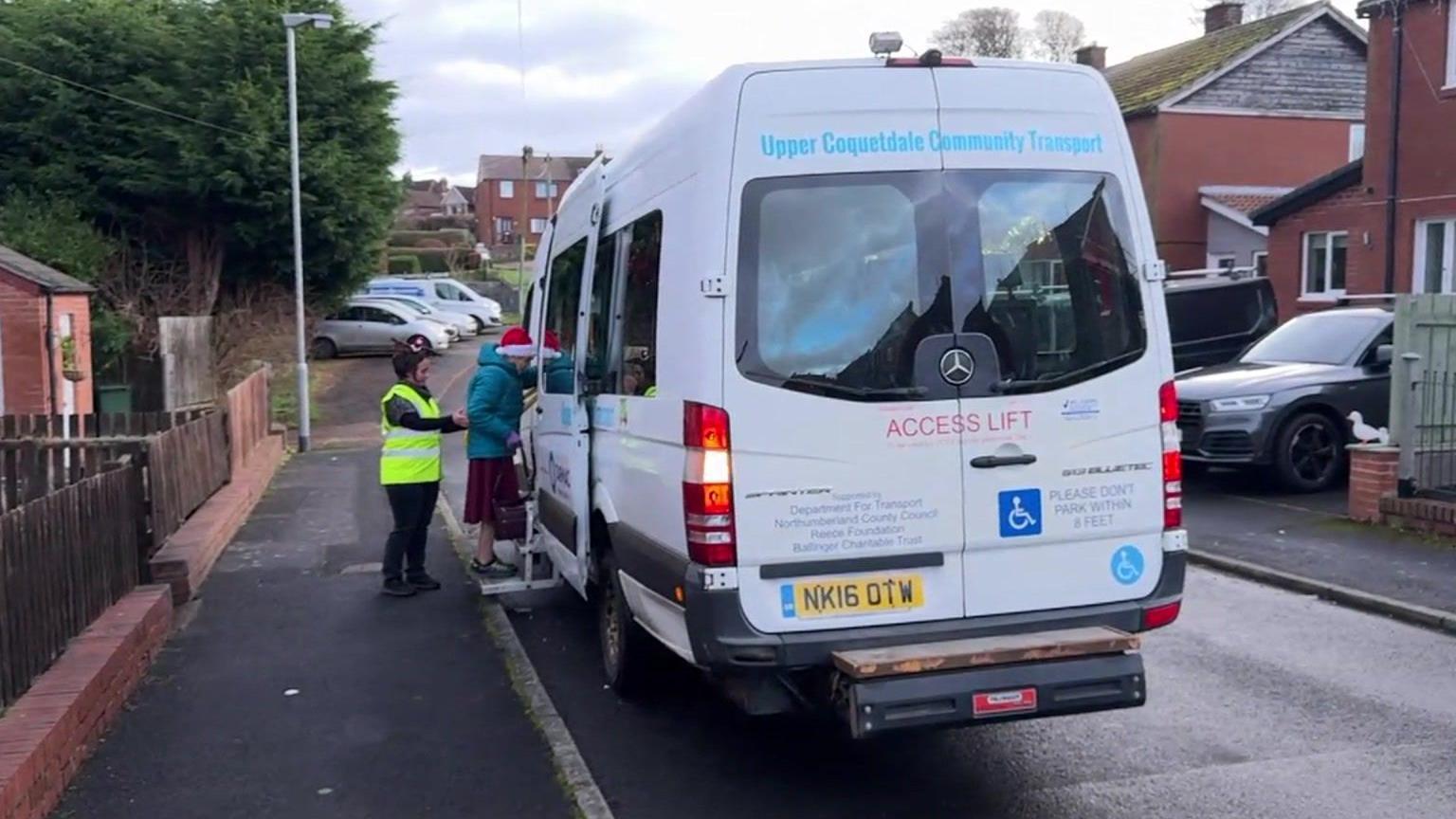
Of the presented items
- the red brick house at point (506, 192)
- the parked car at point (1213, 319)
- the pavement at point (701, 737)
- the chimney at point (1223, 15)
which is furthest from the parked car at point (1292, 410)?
the red brick house at point (506, 192)

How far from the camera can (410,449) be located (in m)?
9.23

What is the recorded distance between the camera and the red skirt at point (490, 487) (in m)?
9.59

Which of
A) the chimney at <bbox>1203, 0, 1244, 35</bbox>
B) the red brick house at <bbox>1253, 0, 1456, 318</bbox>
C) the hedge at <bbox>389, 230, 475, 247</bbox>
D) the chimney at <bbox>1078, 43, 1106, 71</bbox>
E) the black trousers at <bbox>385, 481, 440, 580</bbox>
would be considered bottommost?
the black trousers at <bbox>385, 481, 440, 580</bbox>

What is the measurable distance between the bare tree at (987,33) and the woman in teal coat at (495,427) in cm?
5799

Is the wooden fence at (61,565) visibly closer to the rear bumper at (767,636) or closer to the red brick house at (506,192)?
the rear bumper at (767,636)

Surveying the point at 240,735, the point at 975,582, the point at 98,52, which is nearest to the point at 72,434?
the point at 240,735

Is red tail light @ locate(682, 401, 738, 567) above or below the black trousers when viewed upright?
above

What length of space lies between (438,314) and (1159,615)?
3720 centimetres

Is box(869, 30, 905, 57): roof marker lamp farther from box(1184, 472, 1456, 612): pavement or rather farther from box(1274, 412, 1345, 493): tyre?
box(1274, 412, 1345, 493): tyre

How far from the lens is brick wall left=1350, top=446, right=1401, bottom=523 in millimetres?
10820

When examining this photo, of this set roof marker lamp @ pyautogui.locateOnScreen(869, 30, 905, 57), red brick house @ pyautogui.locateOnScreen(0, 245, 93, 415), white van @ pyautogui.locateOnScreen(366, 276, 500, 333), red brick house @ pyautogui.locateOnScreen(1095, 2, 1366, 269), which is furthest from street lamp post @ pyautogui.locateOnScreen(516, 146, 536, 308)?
roof marker lamp @ pyautogui.locateOnScreen(869, 30, 905, 57)

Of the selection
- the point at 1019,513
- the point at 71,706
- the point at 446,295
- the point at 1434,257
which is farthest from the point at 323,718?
the point at 446,295

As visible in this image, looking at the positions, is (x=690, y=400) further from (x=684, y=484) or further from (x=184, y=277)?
(x=184, y=277)

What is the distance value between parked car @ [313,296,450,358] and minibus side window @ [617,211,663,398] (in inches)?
1155
